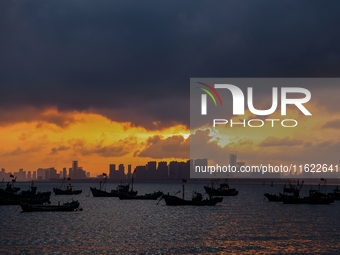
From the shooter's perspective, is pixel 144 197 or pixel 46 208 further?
pixel 144 197

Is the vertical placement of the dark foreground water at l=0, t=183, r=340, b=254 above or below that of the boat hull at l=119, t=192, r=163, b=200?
below

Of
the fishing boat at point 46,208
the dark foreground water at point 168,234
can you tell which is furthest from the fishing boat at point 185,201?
the fishing boat at point 46,208

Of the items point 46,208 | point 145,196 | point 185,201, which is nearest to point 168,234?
point 46,208

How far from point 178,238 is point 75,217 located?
41.2 m

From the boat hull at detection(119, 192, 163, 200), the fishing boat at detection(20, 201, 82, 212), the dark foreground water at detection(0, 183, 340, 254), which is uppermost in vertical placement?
the boat hull at detection(119, 192, 163, 200)

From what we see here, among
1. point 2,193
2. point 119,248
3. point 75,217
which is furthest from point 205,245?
point 2,193

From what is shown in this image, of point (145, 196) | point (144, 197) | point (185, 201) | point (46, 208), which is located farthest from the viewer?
point (144, 197)

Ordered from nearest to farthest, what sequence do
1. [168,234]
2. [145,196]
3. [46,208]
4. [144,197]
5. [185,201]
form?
[168,234]
[46,208]
[185,201]
[145,196]
[144,197]

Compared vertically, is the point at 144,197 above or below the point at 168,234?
above

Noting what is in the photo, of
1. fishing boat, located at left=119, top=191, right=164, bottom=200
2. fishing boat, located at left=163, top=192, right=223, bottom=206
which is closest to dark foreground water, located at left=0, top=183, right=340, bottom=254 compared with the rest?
fishing boat, located at left=163, top=192, right=223, bottom=206

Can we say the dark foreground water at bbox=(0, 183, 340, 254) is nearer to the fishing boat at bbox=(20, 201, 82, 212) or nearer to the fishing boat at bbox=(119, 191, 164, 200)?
the fishing boat at bbox=(20, 201, 82, 212)

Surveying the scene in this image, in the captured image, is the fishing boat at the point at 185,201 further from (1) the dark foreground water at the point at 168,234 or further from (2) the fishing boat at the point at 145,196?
(2) the fishing boat at the point at 145,196

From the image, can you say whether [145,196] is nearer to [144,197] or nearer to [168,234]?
[144,197]

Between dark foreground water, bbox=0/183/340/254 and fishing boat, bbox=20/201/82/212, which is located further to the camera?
fishing boat, bbox=20/201/82/212
